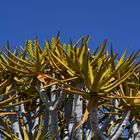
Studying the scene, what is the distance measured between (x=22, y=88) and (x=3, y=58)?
2.09ft

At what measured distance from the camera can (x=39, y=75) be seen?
22.5 ft

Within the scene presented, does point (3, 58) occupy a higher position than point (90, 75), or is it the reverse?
point (3, 58)

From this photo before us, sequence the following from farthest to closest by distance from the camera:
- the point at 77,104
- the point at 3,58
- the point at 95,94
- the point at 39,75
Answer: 1. the point at 3,58
2. the point at 39,75
3. the point at 77,104
4. the point at 95,94

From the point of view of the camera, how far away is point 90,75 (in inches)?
214

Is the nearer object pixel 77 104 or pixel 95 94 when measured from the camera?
pixel 95 94

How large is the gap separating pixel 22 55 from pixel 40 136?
1.60 metres

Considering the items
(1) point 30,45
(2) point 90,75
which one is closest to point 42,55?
(1) point 30,45

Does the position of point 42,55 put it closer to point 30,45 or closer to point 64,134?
point 30,45

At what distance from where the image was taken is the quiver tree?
5527mm

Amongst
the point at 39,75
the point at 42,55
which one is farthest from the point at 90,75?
the point at 42,55

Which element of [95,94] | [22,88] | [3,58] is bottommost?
[95,94]

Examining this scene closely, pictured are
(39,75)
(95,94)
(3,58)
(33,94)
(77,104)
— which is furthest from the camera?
(33,94)

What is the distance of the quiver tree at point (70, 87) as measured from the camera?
553 centimetres

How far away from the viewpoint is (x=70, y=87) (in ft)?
18.0
